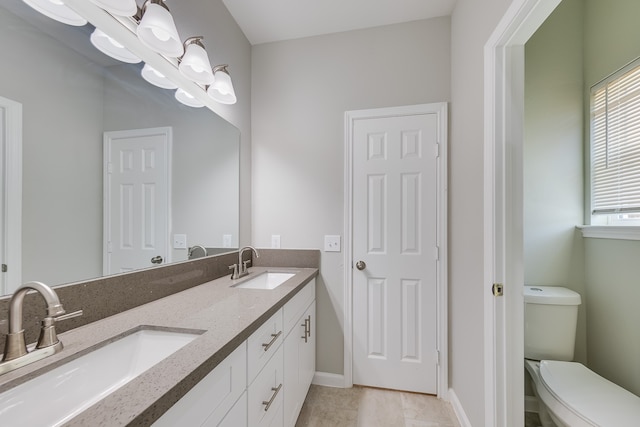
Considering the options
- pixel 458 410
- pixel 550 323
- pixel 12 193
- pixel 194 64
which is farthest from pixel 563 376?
pixel 194 64

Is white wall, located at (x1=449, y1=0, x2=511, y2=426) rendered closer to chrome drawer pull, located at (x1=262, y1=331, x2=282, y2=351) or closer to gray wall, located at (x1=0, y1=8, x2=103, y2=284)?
chrome drawer pull, located at (x1=262, y1=331, x2=282, y2=351)

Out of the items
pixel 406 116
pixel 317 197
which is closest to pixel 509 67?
pixel 406 116

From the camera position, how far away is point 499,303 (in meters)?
1.14

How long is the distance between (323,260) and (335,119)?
1.09 meters

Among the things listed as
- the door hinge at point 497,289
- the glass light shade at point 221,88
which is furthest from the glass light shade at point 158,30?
the door hinge at point 497,289

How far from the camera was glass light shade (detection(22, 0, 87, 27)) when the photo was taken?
79 centimetres

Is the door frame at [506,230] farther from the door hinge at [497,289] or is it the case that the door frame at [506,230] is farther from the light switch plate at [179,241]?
the light switch plate at [179,241]

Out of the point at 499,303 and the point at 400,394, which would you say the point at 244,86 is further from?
the point at 400,394

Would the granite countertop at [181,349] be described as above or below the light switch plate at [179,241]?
below

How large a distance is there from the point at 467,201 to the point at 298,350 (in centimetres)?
133

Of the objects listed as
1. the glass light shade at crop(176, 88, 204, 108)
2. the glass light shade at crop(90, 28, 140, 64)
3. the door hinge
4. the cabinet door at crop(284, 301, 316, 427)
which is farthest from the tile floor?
the glass light shade at crop(90, 28, 140, 64)

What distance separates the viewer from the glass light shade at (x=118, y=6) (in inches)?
35.6

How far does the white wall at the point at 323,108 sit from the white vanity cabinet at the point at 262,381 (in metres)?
0.36

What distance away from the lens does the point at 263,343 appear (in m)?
1.04
